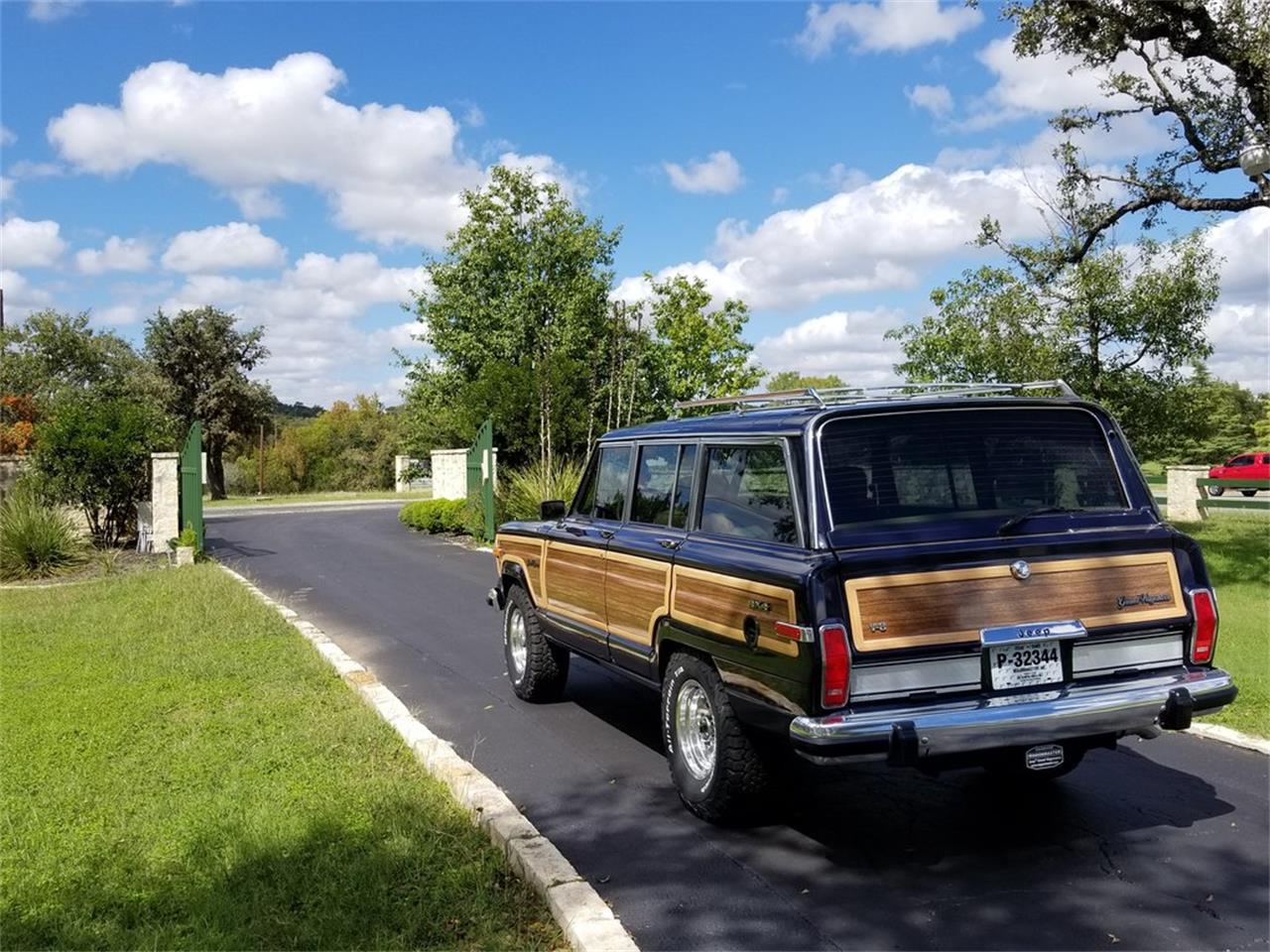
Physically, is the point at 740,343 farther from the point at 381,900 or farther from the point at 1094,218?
the point at 381,900

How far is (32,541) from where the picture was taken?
49.8 ft

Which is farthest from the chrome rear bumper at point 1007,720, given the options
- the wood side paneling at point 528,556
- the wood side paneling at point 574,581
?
the wood side paneling at point 528,556

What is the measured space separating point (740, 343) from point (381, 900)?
36.4 meters

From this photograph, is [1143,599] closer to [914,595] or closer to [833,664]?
[914,595]

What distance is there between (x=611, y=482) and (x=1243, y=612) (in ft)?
25.0

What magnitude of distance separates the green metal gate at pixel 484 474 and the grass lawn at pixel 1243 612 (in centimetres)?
1199

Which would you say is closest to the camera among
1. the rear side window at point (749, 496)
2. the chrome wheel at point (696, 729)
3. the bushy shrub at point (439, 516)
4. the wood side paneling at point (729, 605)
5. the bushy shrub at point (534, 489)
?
the wood side paneling at point (729, 605)

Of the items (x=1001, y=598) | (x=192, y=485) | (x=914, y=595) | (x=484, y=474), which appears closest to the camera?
(x=914, y=595)

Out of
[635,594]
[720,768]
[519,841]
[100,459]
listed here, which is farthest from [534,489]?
[519,841]

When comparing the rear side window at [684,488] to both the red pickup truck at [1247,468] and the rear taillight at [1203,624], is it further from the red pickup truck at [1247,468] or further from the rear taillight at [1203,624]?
the red pickup truck at [1247,468]

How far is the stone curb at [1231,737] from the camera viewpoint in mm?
6105

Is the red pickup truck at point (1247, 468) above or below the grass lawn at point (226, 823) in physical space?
above

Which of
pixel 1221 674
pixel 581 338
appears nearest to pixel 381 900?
pixel 1221 674

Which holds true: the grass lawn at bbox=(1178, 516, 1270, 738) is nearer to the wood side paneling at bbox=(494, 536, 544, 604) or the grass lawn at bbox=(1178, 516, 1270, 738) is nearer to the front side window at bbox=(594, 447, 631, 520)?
the front side window at bbox=(594, 447, 631, 520)
